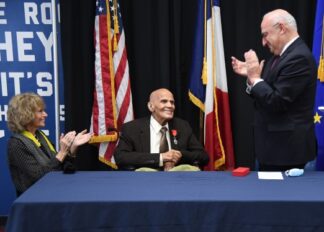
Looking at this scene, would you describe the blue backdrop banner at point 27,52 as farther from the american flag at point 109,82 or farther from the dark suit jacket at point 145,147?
the dark suit jacket at point 145,147

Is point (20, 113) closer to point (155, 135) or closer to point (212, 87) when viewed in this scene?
point (155, 135)

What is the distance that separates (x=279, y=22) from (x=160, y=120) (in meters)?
1.22

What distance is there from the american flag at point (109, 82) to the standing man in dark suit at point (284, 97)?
4.15 ft

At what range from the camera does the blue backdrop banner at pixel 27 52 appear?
342 cm

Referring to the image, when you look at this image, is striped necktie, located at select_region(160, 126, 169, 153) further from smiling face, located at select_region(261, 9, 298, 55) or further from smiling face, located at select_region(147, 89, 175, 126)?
smiling face, located at select_region(261, 9, 298, 55)

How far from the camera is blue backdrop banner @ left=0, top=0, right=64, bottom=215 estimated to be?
342 cm

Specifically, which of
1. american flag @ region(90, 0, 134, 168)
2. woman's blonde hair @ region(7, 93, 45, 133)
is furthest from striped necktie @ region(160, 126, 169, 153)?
woman's blonde hair @ region(7, 93, 45, 133)

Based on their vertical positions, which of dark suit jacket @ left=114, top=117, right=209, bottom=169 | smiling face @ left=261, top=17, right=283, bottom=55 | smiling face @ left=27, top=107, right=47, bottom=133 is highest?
smiling face @ left=261, top=17, right=283, bottom=55

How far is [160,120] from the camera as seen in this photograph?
303cm

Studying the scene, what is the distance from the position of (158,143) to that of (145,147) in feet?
0.36

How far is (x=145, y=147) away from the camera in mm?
2932
